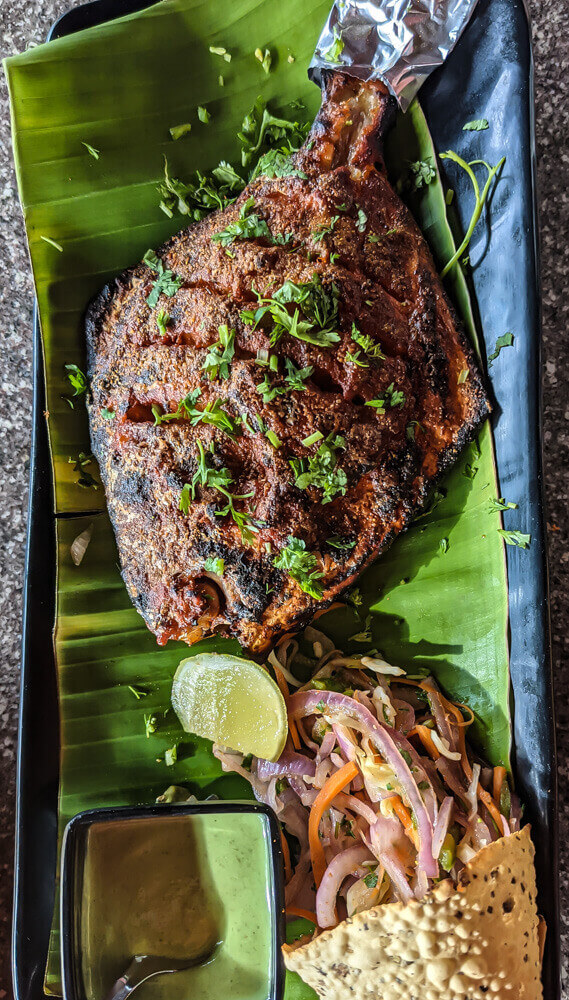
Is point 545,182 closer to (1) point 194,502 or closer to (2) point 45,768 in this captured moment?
(1) point 194,502

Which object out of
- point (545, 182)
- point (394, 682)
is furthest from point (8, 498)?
point (545, 182)

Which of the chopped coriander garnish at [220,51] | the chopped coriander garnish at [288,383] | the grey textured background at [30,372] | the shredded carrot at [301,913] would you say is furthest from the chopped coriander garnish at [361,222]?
the shredded carrot at [301,913]

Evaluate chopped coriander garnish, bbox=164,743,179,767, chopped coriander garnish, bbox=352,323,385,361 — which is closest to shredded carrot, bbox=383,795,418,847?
chopped coriander garnish, bbox=164,743,179,767

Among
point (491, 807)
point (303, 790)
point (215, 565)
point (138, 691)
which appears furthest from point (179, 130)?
point (491, 807)

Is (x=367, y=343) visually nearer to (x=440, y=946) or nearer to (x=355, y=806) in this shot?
(x=355, y=806)

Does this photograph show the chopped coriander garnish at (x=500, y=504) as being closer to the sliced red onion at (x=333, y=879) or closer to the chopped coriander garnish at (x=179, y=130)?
the sliced red onion at (x=333, y=879)

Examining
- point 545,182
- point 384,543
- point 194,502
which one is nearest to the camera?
point 194,502
